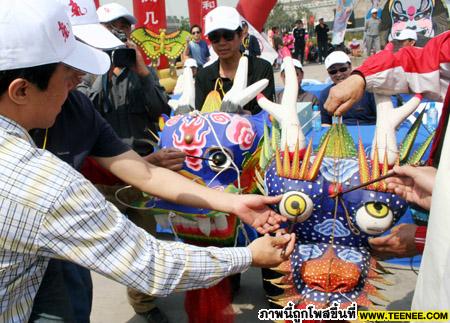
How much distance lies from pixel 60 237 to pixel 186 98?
134 centimetres

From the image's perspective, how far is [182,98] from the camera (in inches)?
84.3

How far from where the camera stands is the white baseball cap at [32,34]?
0.86m

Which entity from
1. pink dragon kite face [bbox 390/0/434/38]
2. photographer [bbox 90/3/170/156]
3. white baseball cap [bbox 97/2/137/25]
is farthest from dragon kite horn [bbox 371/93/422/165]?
pink dragon kite face [bbox 390/0/434/38]

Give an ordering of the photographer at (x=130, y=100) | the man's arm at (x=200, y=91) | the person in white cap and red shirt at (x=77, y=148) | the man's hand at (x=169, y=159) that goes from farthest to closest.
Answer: the man's arm at (x=200, y=91), the photographer at (x=130, y=100), the man's hand at (x=169, y=159), the person in white cap and red shirt at (x=77, y=148)

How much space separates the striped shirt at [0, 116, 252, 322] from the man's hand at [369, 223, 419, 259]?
69cm

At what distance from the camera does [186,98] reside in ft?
7.02

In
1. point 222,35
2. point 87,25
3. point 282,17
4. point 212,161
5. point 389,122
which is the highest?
point 87,25

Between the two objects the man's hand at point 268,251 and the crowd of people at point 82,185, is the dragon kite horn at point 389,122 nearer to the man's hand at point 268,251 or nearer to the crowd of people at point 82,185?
the crowd of people at point 82,185

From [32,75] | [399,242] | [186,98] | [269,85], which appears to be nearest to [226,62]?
[269,85]

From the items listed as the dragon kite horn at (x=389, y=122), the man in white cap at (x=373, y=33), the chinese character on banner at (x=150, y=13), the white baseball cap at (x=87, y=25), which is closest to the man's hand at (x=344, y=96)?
the dragon kite horn at (x=389, y=122)

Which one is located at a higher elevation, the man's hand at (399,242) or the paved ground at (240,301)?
the man's hand at (399,242)

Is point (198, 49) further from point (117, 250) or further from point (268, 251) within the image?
point (117, 250)

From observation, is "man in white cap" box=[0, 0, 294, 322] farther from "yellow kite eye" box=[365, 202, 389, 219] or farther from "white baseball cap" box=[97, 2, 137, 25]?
"white baseball cap" box=[97, 2, 137, 25]

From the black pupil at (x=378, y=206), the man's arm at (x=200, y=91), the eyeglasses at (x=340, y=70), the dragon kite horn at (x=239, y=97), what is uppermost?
the dragon kite horn at (x=239, y=97)
